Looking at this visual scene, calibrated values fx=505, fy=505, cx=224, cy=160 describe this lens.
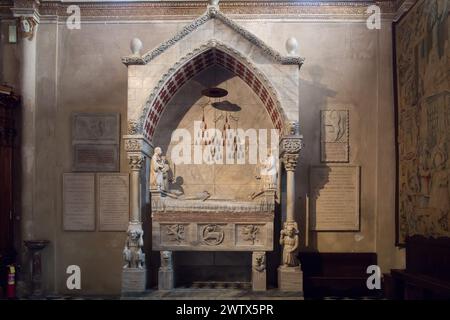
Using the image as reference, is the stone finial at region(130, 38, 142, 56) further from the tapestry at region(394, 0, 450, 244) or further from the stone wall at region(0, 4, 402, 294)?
the tapestry at region(394, 0, 450, 244)

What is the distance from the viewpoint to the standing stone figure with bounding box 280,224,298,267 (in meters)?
7.97

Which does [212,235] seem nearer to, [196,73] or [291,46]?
[196,73]

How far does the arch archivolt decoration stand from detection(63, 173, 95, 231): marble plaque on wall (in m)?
1.51

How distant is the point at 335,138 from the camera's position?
905cm

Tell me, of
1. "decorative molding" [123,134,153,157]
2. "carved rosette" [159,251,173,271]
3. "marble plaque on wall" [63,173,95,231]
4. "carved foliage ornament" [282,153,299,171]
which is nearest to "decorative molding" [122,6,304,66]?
"decorative molding" [123,134,153,157]

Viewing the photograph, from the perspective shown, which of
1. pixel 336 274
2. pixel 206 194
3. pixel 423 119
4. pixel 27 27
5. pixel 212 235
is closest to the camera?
pixel 423 119

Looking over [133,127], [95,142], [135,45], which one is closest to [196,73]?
[135,45]

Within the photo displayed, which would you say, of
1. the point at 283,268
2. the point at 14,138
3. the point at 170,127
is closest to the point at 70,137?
the point at 14,138

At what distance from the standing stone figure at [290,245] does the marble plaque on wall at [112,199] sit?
9.68 ft

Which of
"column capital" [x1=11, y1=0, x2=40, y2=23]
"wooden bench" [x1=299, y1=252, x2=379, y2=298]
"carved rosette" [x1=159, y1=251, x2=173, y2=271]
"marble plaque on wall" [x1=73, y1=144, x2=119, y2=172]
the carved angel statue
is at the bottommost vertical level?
"wooden bench" [x1=299, y1=252, x2=379, y2=298]

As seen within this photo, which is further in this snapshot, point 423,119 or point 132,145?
point 132,145

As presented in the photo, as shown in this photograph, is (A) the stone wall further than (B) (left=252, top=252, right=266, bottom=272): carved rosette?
Yes

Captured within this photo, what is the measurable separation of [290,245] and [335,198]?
1540mm

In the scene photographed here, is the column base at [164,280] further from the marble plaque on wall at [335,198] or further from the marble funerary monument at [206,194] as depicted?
the marble plaque on wall at [335,198]
